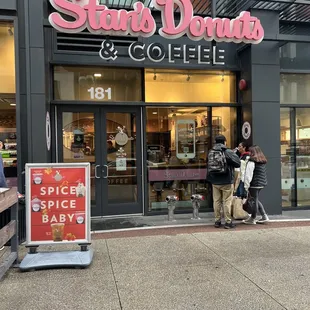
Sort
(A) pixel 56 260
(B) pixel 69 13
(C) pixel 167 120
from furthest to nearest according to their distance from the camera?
(C) pixel 167 120, (B) pixel 69 13, (A) pixel 56 260

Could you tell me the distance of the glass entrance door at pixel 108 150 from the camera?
734cm

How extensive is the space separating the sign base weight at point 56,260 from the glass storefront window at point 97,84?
371 centimetres

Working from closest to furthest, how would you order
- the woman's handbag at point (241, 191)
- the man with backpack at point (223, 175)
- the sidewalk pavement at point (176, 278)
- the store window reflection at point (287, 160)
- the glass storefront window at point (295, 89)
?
the sidewalk pavement at point (176, 278), the man with backpack at point (223, 175), the woman's handbag at point (241, 191), the glass storefront window at point (295, 89), the store window reflection at point (287, 160)

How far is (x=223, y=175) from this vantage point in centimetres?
631

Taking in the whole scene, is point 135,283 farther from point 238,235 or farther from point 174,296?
point 238,235

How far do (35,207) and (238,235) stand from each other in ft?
11.3

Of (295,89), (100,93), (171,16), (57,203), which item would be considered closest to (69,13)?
(171,16)

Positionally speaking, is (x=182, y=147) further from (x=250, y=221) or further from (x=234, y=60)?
(x=234, y=60)

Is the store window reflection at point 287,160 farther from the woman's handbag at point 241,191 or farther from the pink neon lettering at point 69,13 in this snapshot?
the pink neon lettering at point 69,13

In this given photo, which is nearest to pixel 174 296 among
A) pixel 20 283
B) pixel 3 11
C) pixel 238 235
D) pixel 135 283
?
pixel 135 283

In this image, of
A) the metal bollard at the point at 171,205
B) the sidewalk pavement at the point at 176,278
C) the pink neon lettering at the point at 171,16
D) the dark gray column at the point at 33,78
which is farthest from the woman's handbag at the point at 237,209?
the dark gray column at the point at 33,78

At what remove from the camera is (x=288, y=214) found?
306 inches

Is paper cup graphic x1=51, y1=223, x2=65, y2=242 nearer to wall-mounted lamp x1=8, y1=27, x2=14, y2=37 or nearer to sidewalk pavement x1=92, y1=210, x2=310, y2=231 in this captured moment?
sidewalk pavement x1=92, y1=210, x2=310, y2=231

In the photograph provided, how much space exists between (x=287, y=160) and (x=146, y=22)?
4.77m
